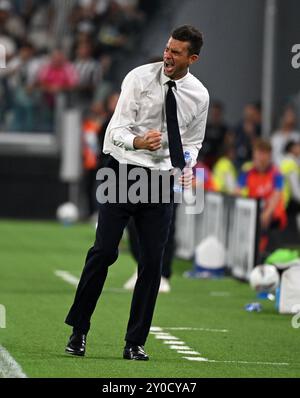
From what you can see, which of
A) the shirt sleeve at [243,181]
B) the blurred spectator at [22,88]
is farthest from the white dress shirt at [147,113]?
the blurred spectator at [22,88]

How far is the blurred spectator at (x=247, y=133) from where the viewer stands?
22609mm

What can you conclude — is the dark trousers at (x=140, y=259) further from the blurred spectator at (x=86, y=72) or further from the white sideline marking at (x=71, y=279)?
the blurred spectator at (x=86, y=72)

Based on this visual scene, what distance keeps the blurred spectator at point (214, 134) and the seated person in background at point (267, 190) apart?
15.4 feet

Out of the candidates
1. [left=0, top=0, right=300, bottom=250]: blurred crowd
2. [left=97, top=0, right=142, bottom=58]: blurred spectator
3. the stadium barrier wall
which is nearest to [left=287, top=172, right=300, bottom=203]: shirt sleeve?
the stadium barrier wall

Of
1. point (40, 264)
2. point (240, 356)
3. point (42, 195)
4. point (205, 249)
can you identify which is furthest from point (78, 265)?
point (42, 195)

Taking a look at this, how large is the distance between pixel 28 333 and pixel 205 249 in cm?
629

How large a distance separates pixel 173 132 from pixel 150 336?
2274 mm

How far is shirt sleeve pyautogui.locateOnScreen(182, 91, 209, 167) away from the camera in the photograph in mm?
8953

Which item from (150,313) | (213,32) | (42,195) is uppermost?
(213,32)

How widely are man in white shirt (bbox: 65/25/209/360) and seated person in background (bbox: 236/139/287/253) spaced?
8.09 meters

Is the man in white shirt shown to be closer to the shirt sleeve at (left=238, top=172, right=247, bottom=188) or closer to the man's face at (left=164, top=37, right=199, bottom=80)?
the man's face at (left=164, top=37, right=199, bottom=80)

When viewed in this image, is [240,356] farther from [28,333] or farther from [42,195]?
[42,195]

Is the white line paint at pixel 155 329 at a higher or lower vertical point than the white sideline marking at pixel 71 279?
higher

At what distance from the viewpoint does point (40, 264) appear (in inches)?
671
